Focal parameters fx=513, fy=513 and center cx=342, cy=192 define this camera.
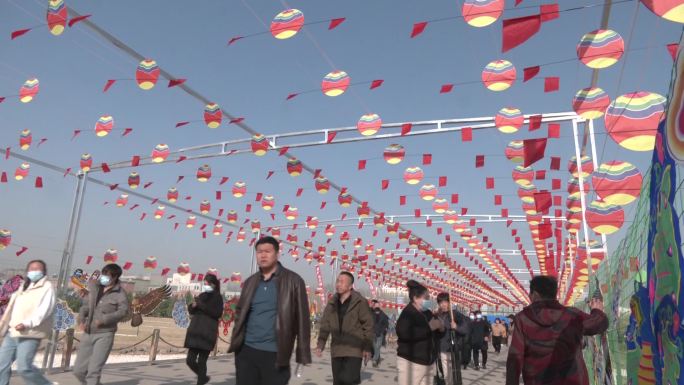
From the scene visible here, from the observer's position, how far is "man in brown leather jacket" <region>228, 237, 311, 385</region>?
368 cm

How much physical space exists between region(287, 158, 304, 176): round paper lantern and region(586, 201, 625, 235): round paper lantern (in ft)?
23.5

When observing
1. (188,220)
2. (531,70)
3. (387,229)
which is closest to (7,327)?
(531,70)

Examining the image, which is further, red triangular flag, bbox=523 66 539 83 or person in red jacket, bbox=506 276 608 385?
red triangular flag, bbox=523 66 539 83

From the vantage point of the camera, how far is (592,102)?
766 cm

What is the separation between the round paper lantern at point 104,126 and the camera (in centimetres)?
1071

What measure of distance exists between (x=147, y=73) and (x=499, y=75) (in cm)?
538

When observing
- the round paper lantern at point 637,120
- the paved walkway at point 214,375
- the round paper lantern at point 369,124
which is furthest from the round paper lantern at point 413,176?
the round paper lantern at point 637,120

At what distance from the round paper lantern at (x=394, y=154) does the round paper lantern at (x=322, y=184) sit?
3.53 m

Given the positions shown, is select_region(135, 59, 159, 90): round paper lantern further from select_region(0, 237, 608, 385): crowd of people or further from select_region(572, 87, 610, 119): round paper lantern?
select_region(572, 87, 610, 119): round paper lantern

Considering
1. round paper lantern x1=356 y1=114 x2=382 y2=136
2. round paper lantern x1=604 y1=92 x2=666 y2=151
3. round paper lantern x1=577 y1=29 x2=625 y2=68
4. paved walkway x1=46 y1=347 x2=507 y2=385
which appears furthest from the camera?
round paper lantern x1=356 y1=114 x2=382 y2=136

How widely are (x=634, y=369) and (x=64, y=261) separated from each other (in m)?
11.6

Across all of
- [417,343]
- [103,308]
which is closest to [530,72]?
[417,343]

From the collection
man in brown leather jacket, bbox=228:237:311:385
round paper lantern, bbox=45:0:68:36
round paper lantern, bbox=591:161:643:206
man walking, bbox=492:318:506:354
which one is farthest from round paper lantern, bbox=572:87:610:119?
man walking, bbox=492:318:506:354

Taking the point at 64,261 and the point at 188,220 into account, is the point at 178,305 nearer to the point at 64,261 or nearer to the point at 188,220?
the point at 64,261
